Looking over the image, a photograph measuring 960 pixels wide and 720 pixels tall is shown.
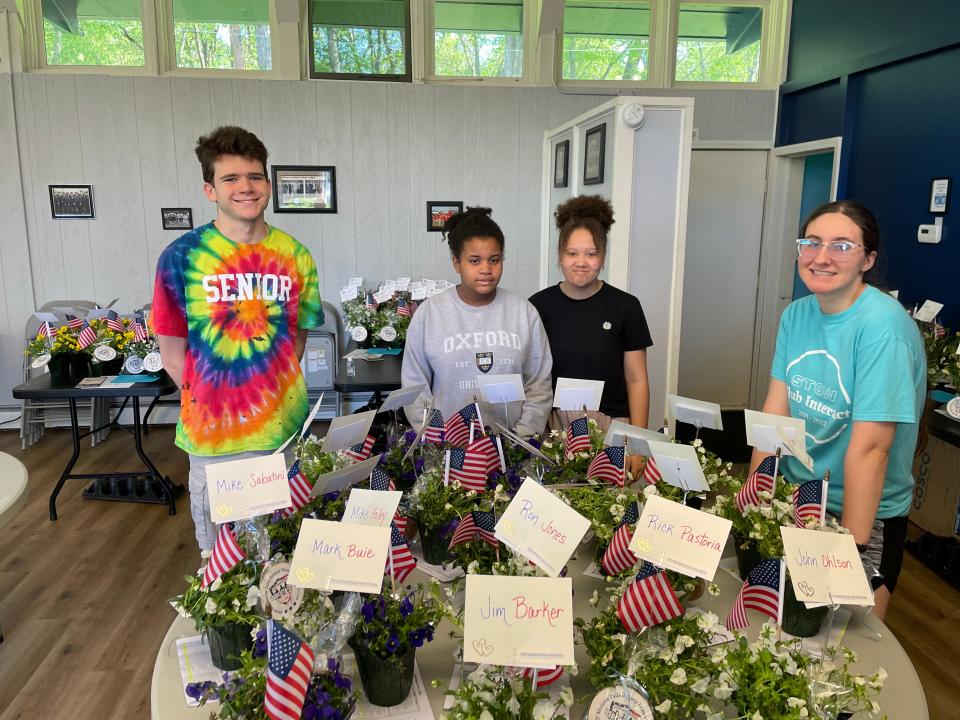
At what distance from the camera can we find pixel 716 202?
5.68 metres

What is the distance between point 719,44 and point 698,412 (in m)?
4.83

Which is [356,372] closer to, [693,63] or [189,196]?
[189,196]

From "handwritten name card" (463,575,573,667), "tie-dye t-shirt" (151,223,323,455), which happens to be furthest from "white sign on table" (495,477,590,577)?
"tie-dye t-shirt" (151,223,323,455)

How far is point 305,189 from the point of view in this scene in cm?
548

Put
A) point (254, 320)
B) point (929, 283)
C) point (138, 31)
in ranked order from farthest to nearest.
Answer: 1. point (138, 31)
2. point (929, 283)
3. point (254, 320)

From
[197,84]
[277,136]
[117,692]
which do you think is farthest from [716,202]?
[117,692]

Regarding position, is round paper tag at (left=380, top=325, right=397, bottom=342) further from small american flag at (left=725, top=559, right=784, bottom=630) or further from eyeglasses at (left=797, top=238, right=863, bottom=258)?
small american flag at (left=725, top=559, right=784, bottom=630)

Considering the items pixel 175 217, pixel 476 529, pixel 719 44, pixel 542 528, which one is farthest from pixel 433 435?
pixel 719 44

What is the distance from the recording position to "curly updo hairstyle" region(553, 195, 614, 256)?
96.8 inches

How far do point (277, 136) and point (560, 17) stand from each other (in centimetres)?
229

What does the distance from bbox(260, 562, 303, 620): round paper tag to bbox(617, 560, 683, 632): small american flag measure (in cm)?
58

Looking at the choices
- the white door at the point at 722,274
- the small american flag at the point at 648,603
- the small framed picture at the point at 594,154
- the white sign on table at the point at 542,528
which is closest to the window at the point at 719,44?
the white door at the point at 722,274

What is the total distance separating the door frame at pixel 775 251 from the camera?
18.5 ft

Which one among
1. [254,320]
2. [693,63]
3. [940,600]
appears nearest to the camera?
[254,320]
